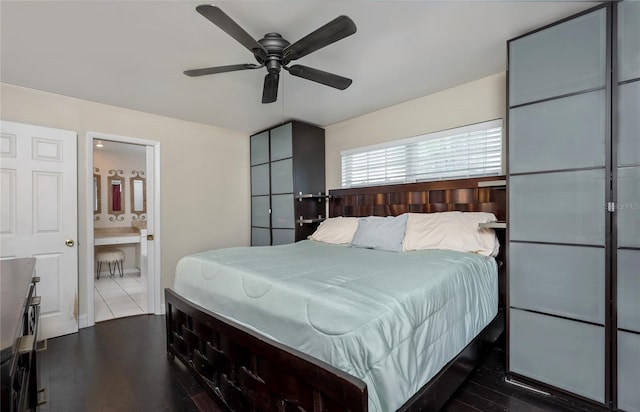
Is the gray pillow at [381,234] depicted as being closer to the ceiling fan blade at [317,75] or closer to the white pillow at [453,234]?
the white pillow at [453,234]

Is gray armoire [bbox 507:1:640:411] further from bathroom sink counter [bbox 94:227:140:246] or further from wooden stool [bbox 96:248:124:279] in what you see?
wooden stool [bbox 96:248:124:279]

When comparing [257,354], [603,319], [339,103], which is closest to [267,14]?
[339,103]

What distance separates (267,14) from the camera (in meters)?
1.93

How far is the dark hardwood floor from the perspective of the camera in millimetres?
1902

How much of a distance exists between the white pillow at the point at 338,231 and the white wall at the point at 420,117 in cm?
90

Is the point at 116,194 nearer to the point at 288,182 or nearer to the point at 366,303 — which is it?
the point at 288,182

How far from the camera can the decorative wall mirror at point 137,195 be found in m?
6.00

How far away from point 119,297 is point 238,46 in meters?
4.04

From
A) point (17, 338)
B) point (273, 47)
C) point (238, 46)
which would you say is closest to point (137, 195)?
point (238, 46)

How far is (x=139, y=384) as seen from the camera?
214 centimetres

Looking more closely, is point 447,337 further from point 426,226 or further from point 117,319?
point 117,319

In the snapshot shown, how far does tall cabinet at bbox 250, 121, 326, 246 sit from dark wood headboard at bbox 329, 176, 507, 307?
1.20 feet

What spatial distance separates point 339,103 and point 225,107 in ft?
4.61

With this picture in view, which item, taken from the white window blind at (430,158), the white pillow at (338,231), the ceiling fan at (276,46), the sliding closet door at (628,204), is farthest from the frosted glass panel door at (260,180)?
the sliding closet door at (628,204)
